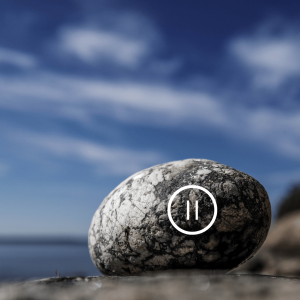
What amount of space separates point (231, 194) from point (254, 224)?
47 centimetres

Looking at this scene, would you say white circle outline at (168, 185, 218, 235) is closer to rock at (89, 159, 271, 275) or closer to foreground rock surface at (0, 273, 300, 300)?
rock at (89, 159, 271, 275)

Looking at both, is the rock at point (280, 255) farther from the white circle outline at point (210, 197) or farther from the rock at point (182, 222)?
the white circle outline at point (210, 197)

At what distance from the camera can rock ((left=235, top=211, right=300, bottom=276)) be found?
355 inches

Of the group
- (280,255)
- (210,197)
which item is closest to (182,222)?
(210,197)

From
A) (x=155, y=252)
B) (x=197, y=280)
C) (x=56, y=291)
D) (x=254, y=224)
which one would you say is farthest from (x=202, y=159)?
(x=56, y=291)

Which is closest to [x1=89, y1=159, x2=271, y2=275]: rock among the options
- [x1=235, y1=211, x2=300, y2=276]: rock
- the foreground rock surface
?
the foreground rock surface

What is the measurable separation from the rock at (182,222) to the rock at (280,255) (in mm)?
6003

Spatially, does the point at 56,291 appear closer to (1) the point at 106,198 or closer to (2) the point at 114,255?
(2) the point at 114,255

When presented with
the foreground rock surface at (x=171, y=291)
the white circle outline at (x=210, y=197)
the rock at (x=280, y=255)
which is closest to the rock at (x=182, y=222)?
the white circle outline at (x=210, y=197)

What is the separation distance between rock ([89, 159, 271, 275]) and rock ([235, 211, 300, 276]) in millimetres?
6003

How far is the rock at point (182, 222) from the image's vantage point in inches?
135

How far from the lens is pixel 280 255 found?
33.3 feet

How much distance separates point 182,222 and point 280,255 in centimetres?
821

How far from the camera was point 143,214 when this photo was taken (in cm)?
352
